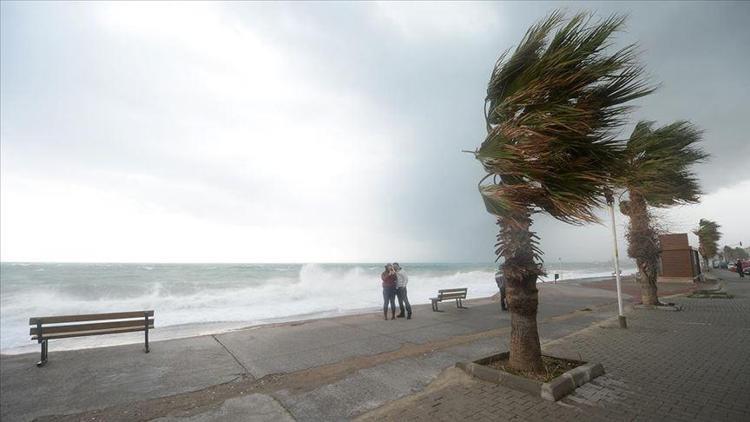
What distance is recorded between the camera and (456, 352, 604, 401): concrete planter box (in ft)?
14.3

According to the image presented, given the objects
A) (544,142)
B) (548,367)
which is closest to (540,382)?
(548,367)

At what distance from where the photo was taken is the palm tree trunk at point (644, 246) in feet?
40.2

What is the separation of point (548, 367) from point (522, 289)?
1.39 meters

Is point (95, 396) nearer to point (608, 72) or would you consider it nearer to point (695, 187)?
point (608, 72)

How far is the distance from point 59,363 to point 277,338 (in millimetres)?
4268

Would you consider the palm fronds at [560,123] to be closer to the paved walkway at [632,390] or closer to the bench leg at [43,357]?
the paved walkway at [632,390]

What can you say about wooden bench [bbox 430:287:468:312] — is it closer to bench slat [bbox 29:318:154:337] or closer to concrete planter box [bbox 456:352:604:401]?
concrete planter box [bbox 456:352:604:401]

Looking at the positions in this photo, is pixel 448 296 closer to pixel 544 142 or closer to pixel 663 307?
pixel 663 307

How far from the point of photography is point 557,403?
4.20 m

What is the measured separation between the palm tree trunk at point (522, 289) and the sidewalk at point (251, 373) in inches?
56.4

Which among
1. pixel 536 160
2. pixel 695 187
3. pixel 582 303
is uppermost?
pixel 695 187

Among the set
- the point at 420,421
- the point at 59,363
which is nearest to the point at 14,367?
the point at 59,363

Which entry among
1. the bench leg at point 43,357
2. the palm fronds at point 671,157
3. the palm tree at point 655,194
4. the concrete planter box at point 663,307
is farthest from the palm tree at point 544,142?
the concrete planter box at point 663,307

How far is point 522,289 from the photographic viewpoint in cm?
511
